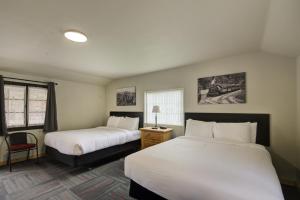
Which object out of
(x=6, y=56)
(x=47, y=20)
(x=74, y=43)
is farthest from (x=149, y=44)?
(x=6, y=56)

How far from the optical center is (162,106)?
4.11 metres

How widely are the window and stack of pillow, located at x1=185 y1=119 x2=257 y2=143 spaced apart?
0.67 metres

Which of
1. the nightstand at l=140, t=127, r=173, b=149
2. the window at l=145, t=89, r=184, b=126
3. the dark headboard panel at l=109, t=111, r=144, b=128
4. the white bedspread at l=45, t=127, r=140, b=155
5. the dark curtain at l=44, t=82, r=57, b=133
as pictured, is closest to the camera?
the white bedspread at l=45, t=127, r=140, b=155

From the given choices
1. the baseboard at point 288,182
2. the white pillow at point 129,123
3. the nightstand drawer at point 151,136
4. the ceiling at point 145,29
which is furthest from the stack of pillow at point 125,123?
the baseboard at point 288,182

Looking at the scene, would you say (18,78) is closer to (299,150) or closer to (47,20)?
(47,20)

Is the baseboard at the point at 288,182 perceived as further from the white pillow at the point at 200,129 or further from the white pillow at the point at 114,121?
the white pillow at the point at 114,121

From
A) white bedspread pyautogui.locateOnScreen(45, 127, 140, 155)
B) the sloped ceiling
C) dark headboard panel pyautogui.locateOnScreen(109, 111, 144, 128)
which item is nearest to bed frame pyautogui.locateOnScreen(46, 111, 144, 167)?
dark headboard panel pyautogui.locateOnScreen(109, 111, 144, 128)

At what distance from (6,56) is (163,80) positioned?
3379mm

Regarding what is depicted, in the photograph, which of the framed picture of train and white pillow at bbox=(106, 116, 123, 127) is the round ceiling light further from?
white pillow at bbox=(106, 116, 123, 127)

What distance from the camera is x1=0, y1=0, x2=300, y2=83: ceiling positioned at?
4.92ft

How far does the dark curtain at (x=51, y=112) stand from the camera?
155 inches

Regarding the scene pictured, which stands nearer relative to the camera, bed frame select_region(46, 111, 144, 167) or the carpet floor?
the carpet floor

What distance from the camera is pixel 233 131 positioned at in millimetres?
2623

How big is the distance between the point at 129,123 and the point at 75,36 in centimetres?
276
